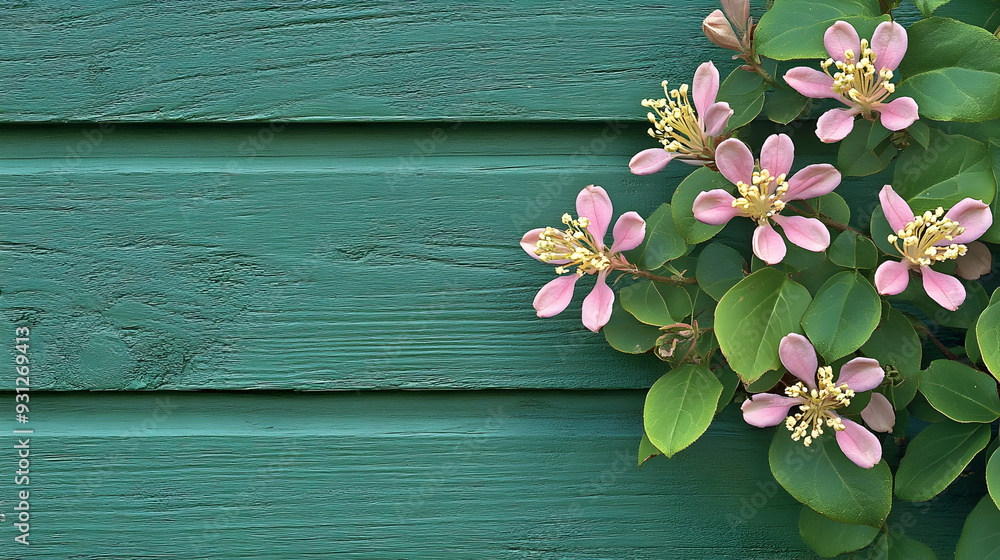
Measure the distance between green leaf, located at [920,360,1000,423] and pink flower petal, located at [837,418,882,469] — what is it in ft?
0.22

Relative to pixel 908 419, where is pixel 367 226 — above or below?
above

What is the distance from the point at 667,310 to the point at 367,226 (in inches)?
12.3

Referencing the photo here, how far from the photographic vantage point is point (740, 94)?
59 cm

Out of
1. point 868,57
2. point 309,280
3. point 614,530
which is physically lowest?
point 614,530

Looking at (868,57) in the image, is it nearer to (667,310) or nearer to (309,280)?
(667,310)

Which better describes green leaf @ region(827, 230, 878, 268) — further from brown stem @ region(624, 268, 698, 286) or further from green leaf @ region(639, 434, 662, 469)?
green leaf @ region(639, 434, 662, 469)

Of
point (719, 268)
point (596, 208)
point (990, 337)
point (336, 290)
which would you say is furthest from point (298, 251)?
point (990, 337)

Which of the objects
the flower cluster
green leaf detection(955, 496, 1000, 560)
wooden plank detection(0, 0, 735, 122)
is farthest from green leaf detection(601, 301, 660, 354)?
green leaf detection(955, 496, 1000, 560)

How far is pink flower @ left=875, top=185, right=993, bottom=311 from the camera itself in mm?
500

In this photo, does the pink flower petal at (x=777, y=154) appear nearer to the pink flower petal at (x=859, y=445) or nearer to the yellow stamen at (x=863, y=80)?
the yellow stamen at (x=863, y=80)

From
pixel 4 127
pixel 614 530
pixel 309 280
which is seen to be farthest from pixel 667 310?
pixel 4 127

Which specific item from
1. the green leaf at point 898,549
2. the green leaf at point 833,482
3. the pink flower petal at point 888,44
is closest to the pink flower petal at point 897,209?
the pink flower petal at point 888,44

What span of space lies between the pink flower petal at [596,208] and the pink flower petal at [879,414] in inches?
11.1

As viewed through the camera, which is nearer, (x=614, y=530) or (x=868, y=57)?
(x=868, y=57)
